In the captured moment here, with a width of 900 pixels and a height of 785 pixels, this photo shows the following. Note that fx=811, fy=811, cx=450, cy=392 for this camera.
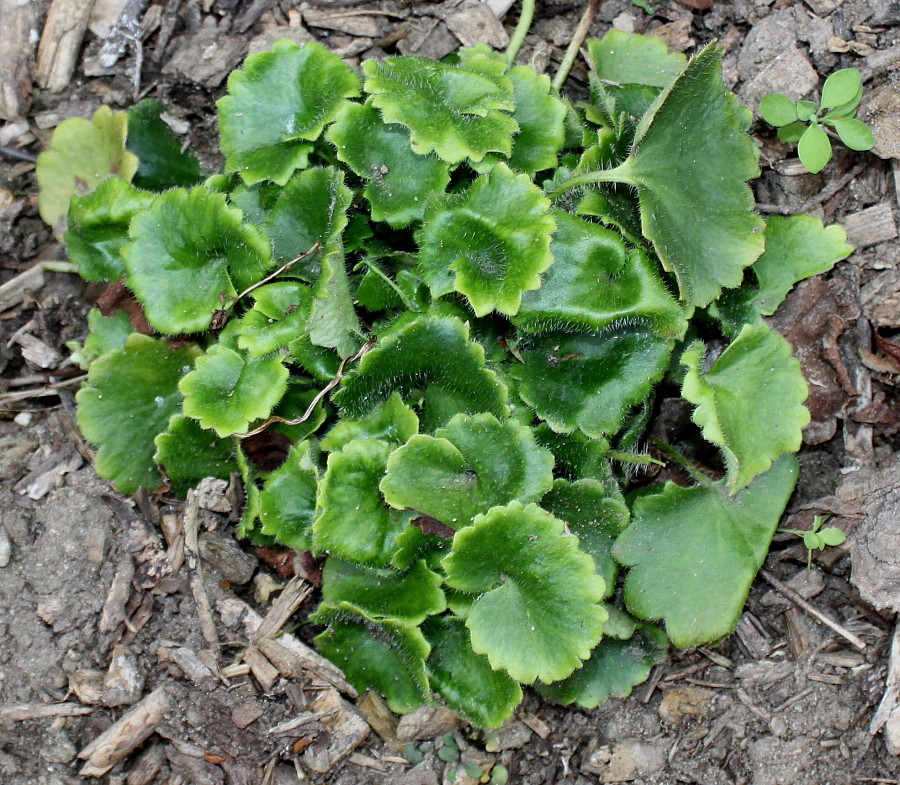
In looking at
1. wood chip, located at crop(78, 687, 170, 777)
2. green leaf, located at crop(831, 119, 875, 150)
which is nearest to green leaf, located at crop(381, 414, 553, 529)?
wood chip, located at crop(78, 687, 170, 777)

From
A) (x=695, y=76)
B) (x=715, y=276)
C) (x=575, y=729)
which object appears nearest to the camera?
(x=695, y=76)

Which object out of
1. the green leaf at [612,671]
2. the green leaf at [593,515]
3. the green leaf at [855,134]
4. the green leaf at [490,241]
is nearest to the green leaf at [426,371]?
the green leaf at [490,241]

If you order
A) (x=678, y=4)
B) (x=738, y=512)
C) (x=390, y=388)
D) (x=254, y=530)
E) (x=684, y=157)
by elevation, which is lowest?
(x=254, y=530)

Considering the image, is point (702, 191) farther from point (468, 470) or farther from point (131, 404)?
point (131, 404)

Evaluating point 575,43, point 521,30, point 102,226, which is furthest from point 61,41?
point 575,43

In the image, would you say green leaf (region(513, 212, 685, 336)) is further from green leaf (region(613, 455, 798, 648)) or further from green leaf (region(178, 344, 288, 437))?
green leaf (region(178, 344, 288, 437))

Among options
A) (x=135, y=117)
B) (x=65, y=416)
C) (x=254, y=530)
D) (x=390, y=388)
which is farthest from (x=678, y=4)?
(x=65, y=416)

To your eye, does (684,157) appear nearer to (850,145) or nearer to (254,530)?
(850,145)
